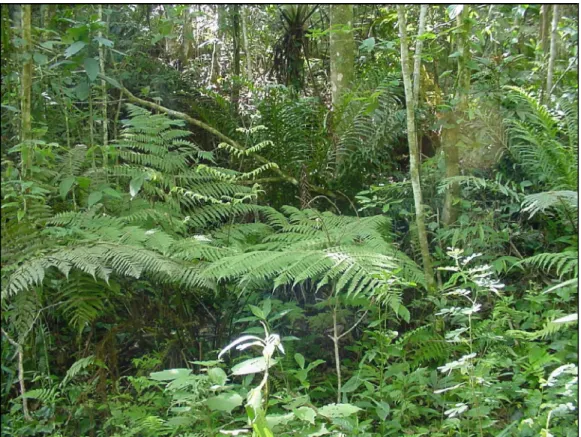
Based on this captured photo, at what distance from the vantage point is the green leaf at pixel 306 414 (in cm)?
212

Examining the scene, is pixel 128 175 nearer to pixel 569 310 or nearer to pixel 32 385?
pixel 32 385

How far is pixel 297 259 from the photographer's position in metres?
2.57

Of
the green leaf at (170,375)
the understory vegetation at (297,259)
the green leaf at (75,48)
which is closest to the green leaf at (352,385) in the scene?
the understory vegetation at (297,259)

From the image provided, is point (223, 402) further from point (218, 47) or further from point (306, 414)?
point (218, 47)

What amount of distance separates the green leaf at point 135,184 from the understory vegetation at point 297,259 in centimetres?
1

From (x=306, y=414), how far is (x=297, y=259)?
688 mm

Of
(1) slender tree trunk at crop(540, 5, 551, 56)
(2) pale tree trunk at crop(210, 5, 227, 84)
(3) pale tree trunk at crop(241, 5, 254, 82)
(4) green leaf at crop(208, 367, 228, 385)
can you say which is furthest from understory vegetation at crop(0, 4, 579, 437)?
(2) pale tree trunk at crop(210, 5, 227, 84)

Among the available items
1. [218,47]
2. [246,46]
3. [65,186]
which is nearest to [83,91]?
[65,186]

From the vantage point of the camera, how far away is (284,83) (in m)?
5.76

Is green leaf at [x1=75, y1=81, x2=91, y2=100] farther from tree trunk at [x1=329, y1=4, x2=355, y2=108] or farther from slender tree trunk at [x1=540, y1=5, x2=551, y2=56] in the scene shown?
slender tree trunk at [x1=540, y1=5, x2=551, y2=56]

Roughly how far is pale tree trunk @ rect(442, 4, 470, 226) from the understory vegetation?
0.01 meters

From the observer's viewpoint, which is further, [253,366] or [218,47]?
[218,47]

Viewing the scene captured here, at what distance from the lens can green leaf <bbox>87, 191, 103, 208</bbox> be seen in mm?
3039

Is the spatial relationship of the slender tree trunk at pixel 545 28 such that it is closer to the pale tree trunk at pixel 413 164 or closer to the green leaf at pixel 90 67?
the pale tree trunk at pixel 413 164
